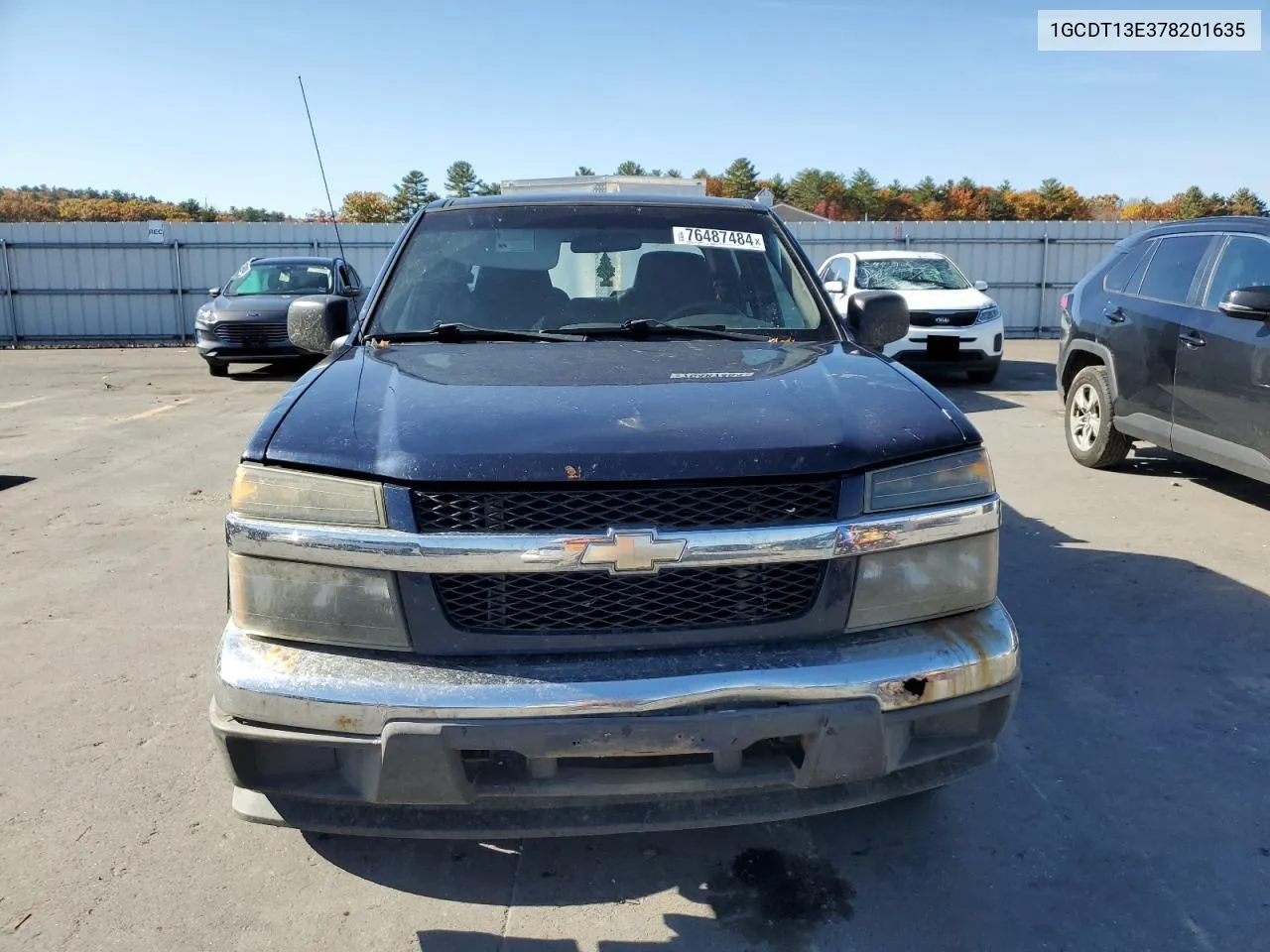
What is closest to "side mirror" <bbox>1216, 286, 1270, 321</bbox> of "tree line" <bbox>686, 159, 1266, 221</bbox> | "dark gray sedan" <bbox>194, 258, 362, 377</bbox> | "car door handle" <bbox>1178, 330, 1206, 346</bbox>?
"car door handle" <bbox>1178, 330, 1206, 346</bbox>

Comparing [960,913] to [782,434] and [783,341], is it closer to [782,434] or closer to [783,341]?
[782,434]

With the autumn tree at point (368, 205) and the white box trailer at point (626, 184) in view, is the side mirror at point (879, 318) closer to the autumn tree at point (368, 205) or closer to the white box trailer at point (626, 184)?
the white box trailer at point (626, 184)

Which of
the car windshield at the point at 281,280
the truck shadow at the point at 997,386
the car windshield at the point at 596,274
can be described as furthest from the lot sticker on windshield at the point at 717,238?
the car windshield at the point at 281,280

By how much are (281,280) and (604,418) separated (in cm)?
1360

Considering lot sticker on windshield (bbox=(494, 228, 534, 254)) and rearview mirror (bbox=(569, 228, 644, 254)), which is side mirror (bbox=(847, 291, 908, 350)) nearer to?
rearview mirror (bbox=(569, 228, 644, 254))

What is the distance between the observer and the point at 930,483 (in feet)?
7.86

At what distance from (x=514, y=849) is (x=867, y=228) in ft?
64.1

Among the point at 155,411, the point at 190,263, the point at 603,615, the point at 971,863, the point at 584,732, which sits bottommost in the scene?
the point at 971,863

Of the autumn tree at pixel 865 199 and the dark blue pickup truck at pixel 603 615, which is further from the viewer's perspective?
the autumn tree at pixel 865 199

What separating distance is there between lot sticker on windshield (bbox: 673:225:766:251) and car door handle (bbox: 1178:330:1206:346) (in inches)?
148

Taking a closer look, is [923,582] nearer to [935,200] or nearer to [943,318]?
[943,318]

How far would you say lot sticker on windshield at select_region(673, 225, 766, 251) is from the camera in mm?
3729

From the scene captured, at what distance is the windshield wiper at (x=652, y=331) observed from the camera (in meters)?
3.35

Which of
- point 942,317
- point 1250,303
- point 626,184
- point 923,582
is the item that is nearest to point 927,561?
point 923,582
